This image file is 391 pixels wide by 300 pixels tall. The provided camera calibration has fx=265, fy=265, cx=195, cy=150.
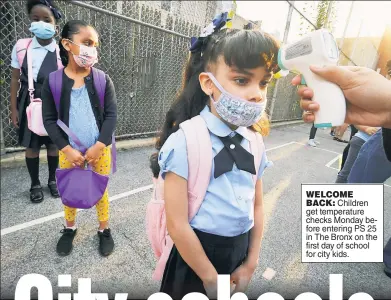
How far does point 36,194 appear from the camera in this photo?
2.60m

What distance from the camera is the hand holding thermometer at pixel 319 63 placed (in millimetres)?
922

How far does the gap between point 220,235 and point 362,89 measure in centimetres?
81

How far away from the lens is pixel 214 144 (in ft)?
3.47

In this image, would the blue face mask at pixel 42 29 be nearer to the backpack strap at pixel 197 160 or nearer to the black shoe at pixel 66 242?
the black shoe at pixel 66 242

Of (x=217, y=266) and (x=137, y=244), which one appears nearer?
(x=217, y=266)

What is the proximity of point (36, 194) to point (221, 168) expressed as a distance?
91.3 inches

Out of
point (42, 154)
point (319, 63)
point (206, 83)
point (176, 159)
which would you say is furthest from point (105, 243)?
point (42, 154)

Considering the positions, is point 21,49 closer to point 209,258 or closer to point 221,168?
point 221,168

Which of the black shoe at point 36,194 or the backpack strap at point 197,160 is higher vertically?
the backpack strap at point 197,160

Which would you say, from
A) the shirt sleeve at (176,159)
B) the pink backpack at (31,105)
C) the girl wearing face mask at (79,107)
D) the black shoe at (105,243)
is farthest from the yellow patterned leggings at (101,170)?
the shirt sleeve at (176,159)

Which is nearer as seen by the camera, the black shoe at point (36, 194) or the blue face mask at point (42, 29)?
the blue face mask at point (42, 29)

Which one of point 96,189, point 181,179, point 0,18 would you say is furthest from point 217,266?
point 0,18

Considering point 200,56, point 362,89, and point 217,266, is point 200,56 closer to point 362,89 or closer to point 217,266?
point 362,89

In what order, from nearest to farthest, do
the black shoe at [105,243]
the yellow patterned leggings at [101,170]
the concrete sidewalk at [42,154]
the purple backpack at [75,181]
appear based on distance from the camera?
the purple backpack at [75,181] < the yellow patterned leggings at [101,170] < the black shoe at [105,243] < the concrete sidewalk at [42,154]
